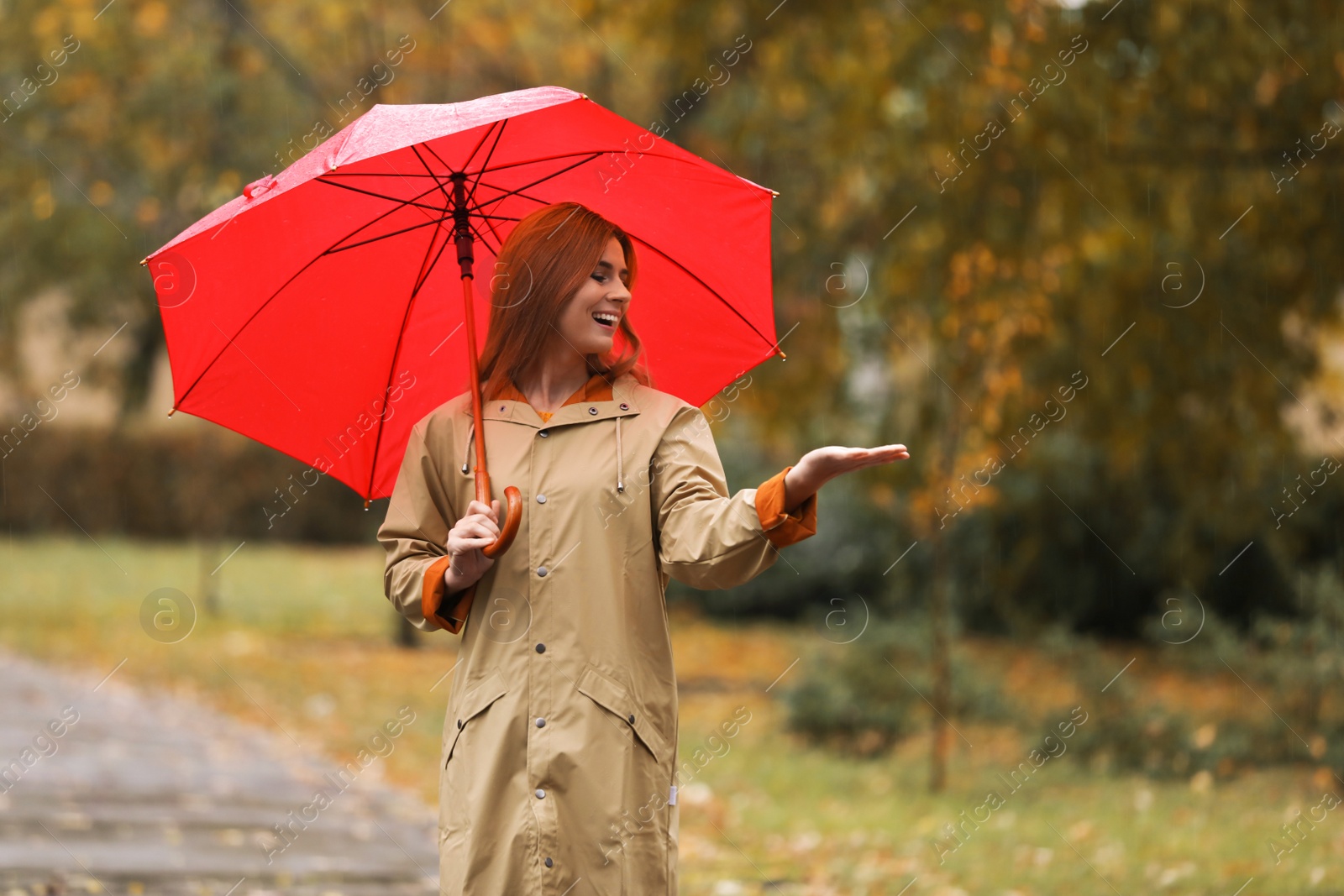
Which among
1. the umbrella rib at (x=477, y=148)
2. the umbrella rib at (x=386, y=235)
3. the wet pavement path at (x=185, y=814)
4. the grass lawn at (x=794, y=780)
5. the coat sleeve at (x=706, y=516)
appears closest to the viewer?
the coat sleeve at (x=706, y=516)

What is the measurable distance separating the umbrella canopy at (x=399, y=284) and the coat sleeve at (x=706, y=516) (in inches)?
18.3

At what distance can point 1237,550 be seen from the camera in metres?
13.7

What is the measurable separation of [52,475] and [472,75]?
16.2 metres

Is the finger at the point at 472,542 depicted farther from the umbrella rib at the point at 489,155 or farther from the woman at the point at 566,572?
the umbrella rib at the point at 489,155

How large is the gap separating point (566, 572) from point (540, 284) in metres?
0.64

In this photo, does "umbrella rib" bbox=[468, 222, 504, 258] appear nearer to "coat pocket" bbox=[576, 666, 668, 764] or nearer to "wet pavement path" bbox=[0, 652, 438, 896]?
"coat pocket" bbox=[576, 666, 668, 764]

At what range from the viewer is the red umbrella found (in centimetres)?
337

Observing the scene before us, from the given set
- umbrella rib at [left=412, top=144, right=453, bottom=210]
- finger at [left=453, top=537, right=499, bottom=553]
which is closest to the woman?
finger at [left=453, top=537, right=499, bottom=553]

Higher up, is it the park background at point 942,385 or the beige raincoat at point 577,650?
the park background at point 942,385

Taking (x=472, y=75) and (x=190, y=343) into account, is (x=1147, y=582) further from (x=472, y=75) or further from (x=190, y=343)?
(x=190, y=343)

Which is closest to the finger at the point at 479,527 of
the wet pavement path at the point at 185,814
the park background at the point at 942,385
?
the wet pavement path at the point at 185,814

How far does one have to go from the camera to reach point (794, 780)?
9016 mm

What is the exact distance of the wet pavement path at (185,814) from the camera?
5.93m

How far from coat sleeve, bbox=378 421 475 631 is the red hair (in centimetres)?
23
